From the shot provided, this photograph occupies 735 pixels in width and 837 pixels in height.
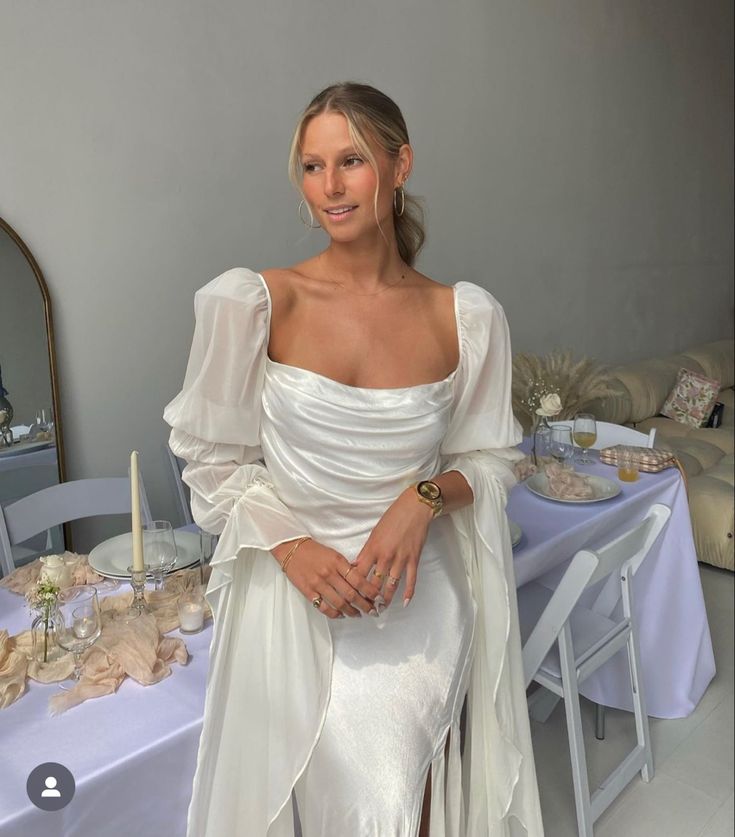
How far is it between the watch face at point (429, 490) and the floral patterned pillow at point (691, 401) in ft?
12.4

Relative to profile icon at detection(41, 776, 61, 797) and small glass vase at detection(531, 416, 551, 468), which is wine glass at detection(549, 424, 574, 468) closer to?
small glass vase at detection(531, 416, 551, 468)

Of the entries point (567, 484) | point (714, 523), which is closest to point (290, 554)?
point (567, 484)

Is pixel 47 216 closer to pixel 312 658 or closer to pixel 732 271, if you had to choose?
pixel 312 658

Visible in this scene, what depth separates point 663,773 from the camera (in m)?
2.04

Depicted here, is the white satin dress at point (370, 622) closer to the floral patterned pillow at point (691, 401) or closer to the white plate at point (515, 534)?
the white plate at point (515, 534)

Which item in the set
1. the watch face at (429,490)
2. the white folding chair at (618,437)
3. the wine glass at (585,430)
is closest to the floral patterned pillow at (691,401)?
the white folding chair at (618,437)

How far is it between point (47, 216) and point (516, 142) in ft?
7.76

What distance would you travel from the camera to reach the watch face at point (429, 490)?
1.13m

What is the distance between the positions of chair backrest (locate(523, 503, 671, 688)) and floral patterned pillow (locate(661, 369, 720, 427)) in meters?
2.89

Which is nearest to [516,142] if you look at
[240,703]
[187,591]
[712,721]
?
[712,721]

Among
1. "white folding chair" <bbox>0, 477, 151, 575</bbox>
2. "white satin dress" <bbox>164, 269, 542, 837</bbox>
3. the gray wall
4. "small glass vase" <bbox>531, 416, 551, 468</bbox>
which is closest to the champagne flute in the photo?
"white satin dress" <bbox>164, 269, 542, 837</bbox>

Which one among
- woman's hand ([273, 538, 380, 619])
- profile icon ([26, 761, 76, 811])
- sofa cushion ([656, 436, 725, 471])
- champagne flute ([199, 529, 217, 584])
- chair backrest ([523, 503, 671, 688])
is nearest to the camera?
profile icon ([26, 761, 76, 811])

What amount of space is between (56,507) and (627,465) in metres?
1.76

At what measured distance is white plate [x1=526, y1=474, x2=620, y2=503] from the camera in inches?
81.2
